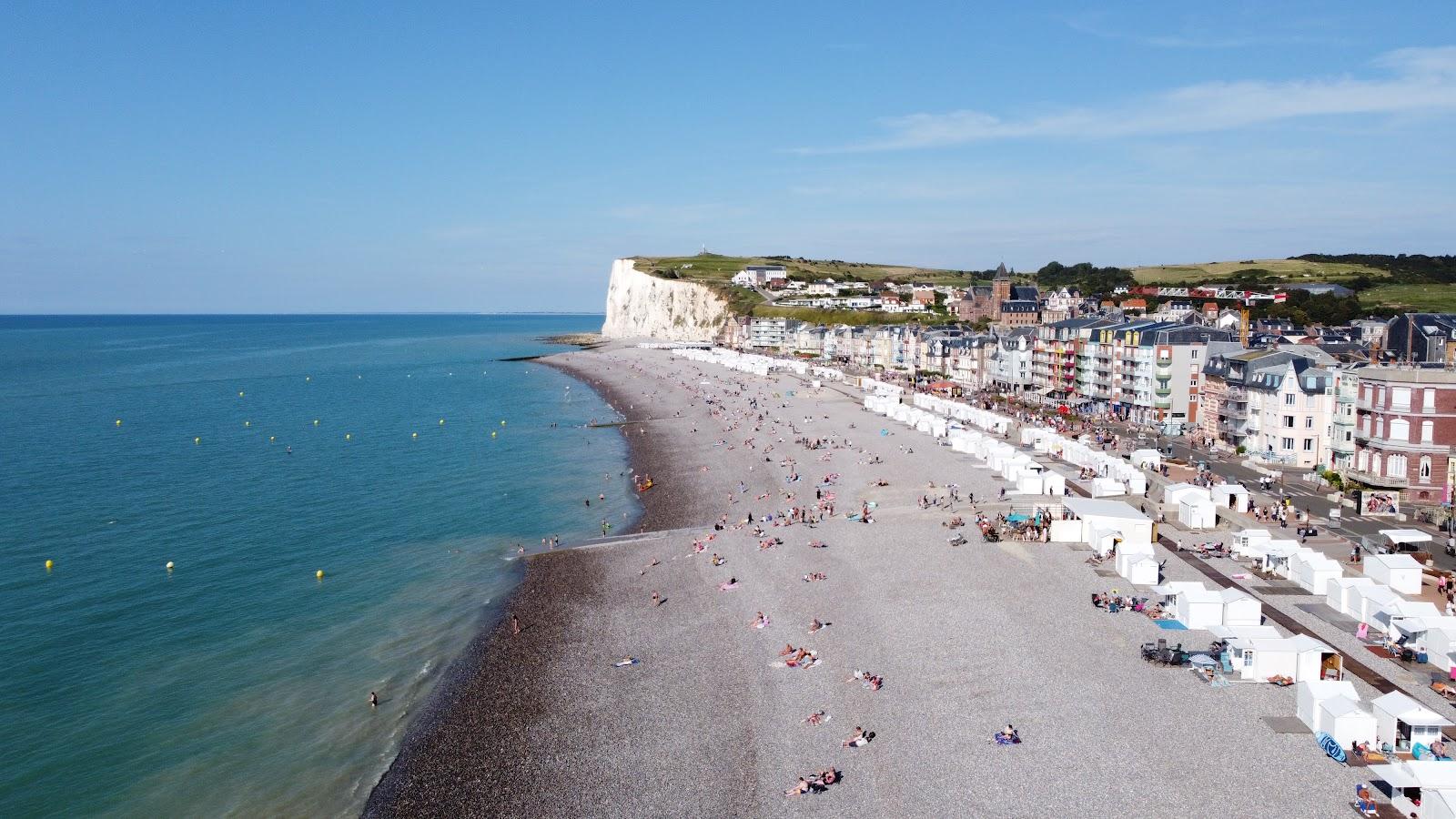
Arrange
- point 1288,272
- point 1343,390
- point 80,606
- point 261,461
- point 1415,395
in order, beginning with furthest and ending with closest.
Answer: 1. point 1288,272
2. point 261,461
3. point 1343,390
4. point 1415,395
5. point 80,606

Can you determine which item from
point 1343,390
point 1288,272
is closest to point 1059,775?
point 1343,390

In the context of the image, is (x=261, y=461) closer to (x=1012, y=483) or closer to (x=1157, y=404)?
(x=1012, y=483)

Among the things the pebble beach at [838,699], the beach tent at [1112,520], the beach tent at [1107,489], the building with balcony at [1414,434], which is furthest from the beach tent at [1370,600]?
the building with balcony at [1414,434]

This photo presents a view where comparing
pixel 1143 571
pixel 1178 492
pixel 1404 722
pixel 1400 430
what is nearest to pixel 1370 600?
pixel 1143 571

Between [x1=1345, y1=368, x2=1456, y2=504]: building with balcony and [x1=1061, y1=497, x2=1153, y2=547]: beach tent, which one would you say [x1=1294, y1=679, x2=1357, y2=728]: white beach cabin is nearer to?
[x1=1061, y1=497, x2=1153, y2=547]: beach tent

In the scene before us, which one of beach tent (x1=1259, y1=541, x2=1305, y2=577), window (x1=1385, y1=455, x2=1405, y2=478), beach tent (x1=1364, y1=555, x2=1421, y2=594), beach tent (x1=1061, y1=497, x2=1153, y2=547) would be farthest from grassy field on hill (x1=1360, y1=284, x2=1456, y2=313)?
beach tent (x1=1364, y1=555, x2=1421, y2=594)
